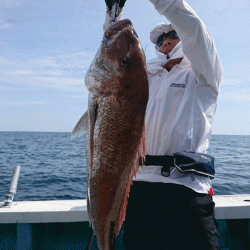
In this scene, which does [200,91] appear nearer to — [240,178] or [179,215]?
[179,215]

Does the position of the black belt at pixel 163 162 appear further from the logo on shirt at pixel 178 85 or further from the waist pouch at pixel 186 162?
the logo on shirt at pixel 178 85

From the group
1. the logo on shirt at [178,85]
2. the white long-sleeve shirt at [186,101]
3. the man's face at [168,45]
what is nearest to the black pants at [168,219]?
the white long-sleeve shirt at [186,101]

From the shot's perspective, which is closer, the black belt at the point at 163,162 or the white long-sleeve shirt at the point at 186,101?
the white long-sleeve shirt at the point at 186,101

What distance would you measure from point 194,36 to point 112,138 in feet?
4.28

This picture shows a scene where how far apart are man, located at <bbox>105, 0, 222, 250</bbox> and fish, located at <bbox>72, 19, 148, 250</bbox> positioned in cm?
80

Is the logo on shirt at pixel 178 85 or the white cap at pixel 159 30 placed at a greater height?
the white cap at pixel 159 30

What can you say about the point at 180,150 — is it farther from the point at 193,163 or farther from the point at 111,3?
the point at 111,3

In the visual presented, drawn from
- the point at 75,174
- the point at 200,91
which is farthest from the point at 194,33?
the point at 75,174

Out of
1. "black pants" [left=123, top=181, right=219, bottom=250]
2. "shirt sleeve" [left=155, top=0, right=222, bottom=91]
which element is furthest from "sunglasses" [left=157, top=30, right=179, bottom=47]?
"black pants" [left=123, top=181, right=219, bottom=250]

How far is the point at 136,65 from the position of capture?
184 cm

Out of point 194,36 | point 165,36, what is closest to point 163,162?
point 194,36

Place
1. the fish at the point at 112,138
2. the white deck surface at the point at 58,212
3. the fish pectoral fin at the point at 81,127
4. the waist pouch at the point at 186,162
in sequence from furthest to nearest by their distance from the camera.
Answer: the white deck surface at the point at 58,212 → the waist pouch at the point at 186,162 → the fish pectoral fin at the point at 81,127 → the fish at the point at 112,138

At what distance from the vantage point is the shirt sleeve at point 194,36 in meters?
2.27

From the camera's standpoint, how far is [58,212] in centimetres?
349
